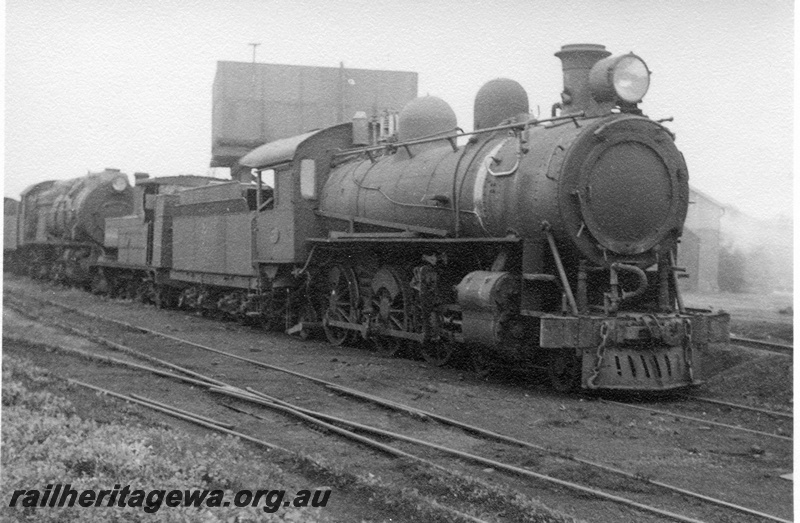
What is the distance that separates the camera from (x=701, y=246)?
2367 cm

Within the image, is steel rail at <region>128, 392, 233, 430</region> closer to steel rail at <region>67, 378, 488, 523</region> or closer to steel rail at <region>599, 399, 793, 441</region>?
steel rail at <region>67, 378, 488, 523</region>

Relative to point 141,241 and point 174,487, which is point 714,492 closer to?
point 174,487

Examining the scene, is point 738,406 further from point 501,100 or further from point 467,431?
point 501,100

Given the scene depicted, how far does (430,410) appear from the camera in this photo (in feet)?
26.2

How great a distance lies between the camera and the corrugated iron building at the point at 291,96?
16.0 metres

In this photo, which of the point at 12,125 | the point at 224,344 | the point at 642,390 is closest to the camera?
the point at 12,125

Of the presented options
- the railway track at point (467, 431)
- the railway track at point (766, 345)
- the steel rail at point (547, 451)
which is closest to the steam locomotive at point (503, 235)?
the railway track at point (467, 431)

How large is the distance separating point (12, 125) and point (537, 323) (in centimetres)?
551

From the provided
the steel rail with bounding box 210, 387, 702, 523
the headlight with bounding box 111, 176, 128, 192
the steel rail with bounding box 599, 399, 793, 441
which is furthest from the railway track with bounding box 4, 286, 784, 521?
the headlight with bounding box 111, 176, 128, 192

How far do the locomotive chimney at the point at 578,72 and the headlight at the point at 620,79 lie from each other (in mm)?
329

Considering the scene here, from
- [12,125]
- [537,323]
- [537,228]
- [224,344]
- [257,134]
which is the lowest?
[224,344]

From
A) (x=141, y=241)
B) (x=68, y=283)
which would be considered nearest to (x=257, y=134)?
(x=141, y=241)

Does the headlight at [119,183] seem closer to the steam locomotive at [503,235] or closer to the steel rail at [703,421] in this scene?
the steam locomotive at [503,235]

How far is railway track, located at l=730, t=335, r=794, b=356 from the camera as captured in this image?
10.7 m
